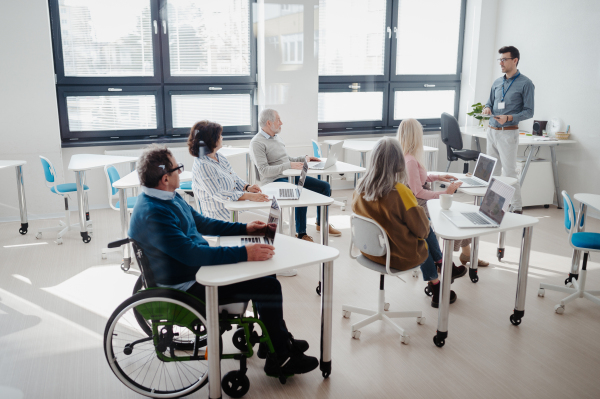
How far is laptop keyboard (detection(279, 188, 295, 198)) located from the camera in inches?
143

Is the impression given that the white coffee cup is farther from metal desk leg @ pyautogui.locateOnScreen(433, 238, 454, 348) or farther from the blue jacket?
the blue jacket

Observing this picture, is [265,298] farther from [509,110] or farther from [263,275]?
[509,110]

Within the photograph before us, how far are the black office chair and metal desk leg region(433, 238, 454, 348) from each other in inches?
152

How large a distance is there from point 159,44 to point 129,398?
4646mm

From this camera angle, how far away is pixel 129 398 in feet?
7.99

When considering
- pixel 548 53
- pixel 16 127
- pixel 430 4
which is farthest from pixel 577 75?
pixel 16 127

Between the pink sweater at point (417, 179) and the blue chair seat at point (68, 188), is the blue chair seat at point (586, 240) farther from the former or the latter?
the blue chair seat at point (68, 188)

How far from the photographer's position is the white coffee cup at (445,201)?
3.23m

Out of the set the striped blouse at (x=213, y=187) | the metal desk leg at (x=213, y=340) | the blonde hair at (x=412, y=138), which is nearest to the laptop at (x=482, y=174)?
the blonde hair at (x=412, y=138)

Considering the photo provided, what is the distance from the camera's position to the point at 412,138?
354 centimetres

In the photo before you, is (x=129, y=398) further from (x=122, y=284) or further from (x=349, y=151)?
(x=349, y=151)

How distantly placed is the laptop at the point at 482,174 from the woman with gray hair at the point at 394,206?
47.9 inches

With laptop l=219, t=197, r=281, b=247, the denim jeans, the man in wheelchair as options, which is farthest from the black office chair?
the man in wheelchair

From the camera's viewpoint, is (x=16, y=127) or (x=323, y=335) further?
(x=16, y=127)
